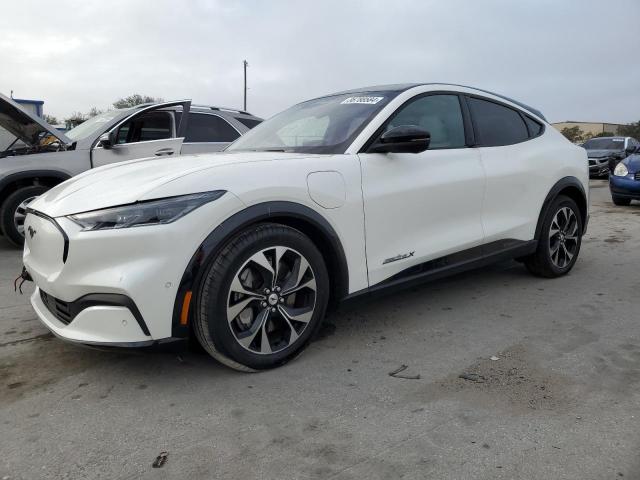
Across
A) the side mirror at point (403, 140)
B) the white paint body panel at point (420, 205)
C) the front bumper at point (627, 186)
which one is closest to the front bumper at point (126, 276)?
the white paint body panel at point (420, 205)

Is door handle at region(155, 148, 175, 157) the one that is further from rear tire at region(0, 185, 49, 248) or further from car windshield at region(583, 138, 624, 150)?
car windshield at region(583, 138, 624, 150)

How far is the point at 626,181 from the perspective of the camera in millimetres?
9758

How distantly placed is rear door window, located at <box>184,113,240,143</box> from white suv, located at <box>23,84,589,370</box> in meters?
3.09

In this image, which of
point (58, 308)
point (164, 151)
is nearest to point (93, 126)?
point (164, 151)

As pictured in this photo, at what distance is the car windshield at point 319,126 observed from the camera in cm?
317

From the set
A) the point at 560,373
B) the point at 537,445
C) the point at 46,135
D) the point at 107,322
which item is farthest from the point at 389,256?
the point at 46,135

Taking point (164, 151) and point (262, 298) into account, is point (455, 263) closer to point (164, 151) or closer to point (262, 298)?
point (262, 298)

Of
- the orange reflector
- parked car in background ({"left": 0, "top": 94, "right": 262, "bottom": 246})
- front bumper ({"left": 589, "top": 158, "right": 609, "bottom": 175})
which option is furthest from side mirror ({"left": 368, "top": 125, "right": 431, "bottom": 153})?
front bumper ({"left": 589, "top": 158, "right": 609, "bottom": 175})

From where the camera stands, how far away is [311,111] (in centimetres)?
373

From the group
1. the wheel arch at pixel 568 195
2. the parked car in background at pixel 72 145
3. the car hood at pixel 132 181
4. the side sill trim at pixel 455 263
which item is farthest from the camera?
the parked car in background at pixel 72 145

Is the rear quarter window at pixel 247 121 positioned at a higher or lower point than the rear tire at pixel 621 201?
higher

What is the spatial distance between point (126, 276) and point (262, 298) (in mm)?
661

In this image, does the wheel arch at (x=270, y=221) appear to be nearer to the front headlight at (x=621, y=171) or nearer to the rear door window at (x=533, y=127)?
the rear door window at (x=533, y=127)

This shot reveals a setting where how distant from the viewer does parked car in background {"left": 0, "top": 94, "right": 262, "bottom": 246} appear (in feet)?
18.9
